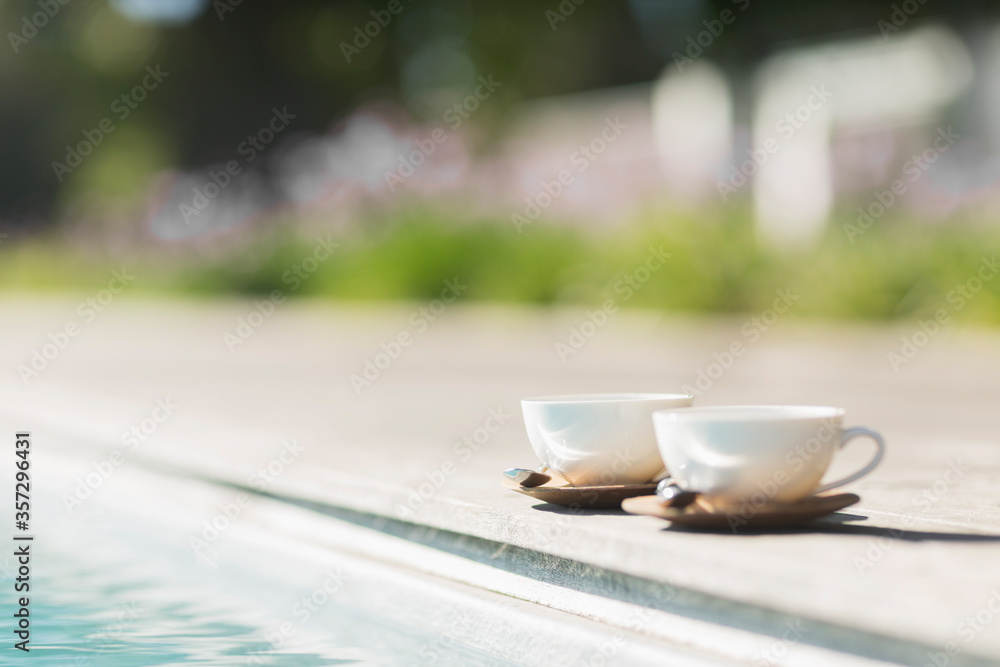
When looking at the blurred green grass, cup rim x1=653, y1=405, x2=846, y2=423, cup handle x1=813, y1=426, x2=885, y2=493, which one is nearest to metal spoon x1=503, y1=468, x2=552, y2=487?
cup rim x1=653, y1=405, x2=846, y2=423

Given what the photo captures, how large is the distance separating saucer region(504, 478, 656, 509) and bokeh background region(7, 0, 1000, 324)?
6.02m

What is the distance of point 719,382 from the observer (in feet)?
21.7

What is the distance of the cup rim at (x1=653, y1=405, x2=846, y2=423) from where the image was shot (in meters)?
2.40

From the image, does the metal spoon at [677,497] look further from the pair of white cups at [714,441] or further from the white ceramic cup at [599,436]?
the white ceramic cup at [599,436]

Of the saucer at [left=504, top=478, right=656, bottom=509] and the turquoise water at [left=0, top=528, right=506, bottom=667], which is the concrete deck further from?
the turquoise water at [left=0, top=528, right=506, bottom=667]

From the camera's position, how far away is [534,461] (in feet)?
13.1

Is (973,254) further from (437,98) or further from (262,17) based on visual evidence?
(262,17)

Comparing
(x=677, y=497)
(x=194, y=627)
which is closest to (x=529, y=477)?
(x=677, y=497)

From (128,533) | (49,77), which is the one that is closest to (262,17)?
(49,77)

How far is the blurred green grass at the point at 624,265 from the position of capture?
9.18 meters

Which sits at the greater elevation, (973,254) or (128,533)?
(973,254)

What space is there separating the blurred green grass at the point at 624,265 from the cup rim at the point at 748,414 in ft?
19.9

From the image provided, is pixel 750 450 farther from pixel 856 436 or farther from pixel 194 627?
pixel 194 627

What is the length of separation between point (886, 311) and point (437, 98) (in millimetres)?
15744
